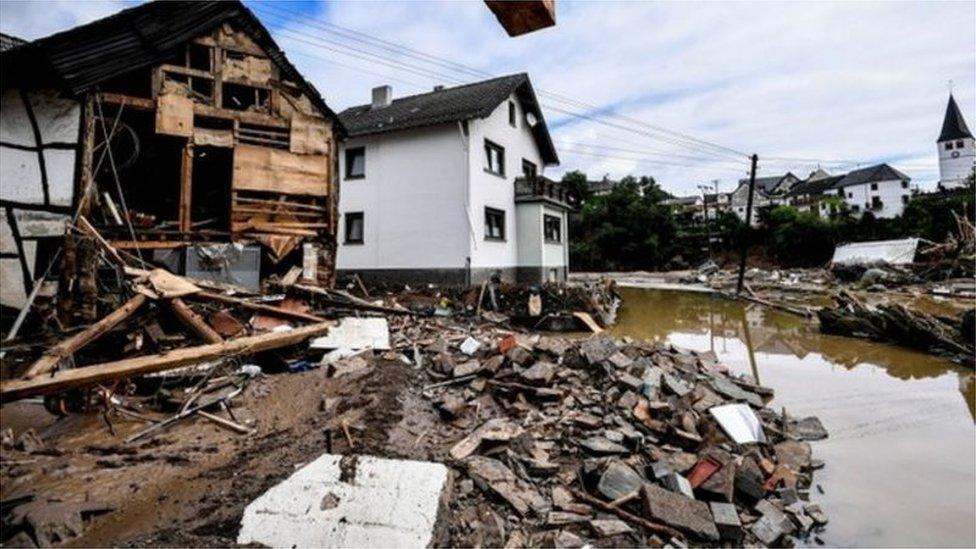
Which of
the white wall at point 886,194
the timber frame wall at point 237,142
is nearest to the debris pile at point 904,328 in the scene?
the timber frame wall at point 237,142

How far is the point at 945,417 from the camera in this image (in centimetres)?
794

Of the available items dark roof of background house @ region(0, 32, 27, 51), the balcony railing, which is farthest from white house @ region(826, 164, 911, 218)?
dark roof of background house @ region(0, 32, 27, 51)

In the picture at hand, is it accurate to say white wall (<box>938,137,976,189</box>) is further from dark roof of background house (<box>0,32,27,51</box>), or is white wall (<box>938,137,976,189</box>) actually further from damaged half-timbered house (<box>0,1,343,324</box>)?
dark roof of background house (<box>0,32,27,51</box>)

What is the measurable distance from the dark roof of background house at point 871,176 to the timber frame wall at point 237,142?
7500 cm

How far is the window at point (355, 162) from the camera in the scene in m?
19.3

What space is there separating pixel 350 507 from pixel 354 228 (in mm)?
16963

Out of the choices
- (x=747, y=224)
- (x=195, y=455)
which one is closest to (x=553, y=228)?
(x=747, y=224)

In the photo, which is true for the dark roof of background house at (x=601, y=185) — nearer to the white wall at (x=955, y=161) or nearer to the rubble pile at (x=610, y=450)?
the white wall at (x=955, y=161)

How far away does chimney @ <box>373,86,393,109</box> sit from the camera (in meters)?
21.9

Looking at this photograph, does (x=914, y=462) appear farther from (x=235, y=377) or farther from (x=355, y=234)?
(x=355, y=234)

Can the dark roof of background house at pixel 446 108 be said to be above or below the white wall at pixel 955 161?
below

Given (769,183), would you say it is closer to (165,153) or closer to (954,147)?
(954,147)

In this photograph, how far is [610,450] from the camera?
17.5 ft

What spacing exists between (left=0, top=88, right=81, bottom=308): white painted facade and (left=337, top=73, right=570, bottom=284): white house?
1076 centimetres
